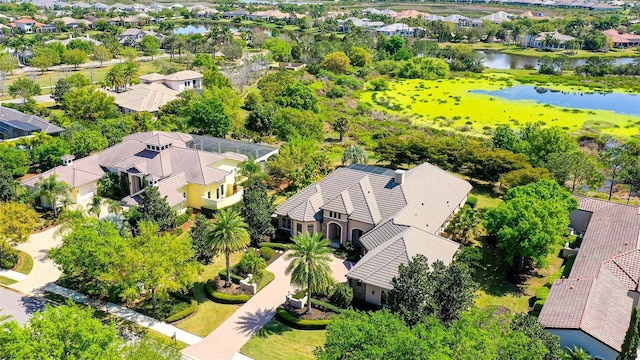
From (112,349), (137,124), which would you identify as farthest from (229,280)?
(137,124)

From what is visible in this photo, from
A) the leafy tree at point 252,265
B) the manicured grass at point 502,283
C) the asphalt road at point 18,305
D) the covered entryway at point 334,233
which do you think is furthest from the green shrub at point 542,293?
the asphalt road at point 18,305

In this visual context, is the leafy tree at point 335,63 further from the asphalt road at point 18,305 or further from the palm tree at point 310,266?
the asphalt road at point 18,305

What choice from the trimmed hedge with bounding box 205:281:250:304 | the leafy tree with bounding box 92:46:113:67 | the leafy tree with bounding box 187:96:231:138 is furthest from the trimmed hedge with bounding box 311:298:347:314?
the leafy tree with bounding box 92:46:113:67

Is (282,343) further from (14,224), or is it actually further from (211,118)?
(211,118)

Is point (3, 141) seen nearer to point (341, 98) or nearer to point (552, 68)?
point (341, 98)

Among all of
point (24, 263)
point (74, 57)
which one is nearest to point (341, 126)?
point (24, 263)

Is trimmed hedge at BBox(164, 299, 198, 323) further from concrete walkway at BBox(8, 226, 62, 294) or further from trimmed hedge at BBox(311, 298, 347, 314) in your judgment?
concrete walkway at BBox(8, 226, 62, 294)

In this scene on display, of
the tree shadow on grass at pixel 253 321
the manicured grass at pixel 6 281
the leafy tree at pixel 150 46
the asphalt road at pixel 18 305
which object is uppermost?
the leafy tree at pixel 150 46
